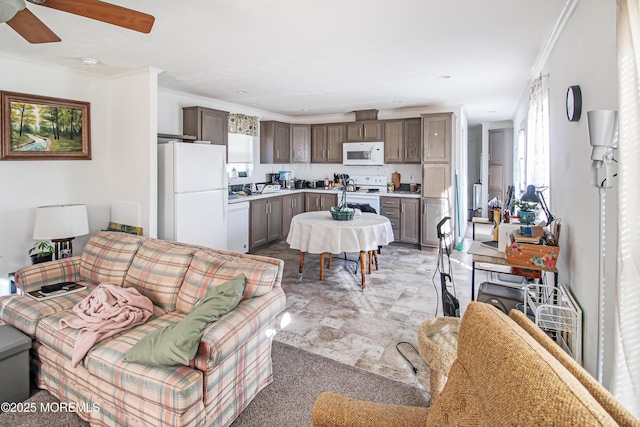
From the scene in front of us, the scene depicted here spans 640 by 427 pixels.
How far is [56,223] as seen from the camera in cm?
324

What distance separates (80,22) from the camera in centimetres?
251

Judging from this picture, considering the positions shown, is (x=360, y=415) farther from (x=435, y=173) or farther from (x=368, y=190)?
(x=368, y=190)

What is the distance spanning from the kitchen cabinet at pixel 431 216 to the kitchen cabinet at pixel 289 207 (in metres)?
2.42

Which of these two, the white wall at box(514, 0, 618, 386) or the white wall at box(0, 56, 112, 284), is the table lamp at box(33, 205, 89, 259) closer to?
the white wall at box(0, 56, 112, 284)

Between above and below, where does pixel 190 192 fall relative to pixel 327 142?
below

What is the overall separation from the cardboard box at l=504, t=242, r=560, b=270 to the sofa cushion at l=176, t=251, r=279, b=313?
169 centimetres

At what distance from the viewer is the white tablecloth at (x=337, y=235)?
13.0 feet

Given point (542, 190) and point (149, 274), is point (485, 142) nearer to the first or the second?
point (542, 190)

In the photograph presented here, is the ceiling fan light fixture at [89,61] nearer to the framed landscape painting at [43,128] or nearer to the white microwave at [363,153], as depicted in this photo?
the framed landscape painting at [43,128]

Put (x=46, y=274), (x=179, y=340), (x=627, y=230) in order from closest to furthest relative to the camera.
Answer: (x=627, y=230) < (x=179, y=340) < (x=46, y=274)

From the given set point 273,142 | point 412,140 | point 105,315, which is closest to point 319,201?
point 273,142

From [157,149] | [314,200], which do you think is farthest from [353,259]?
[157,149]

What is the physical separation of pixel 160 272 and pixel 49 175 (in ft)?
6.95

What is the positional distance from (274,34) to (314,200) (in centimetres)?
438
